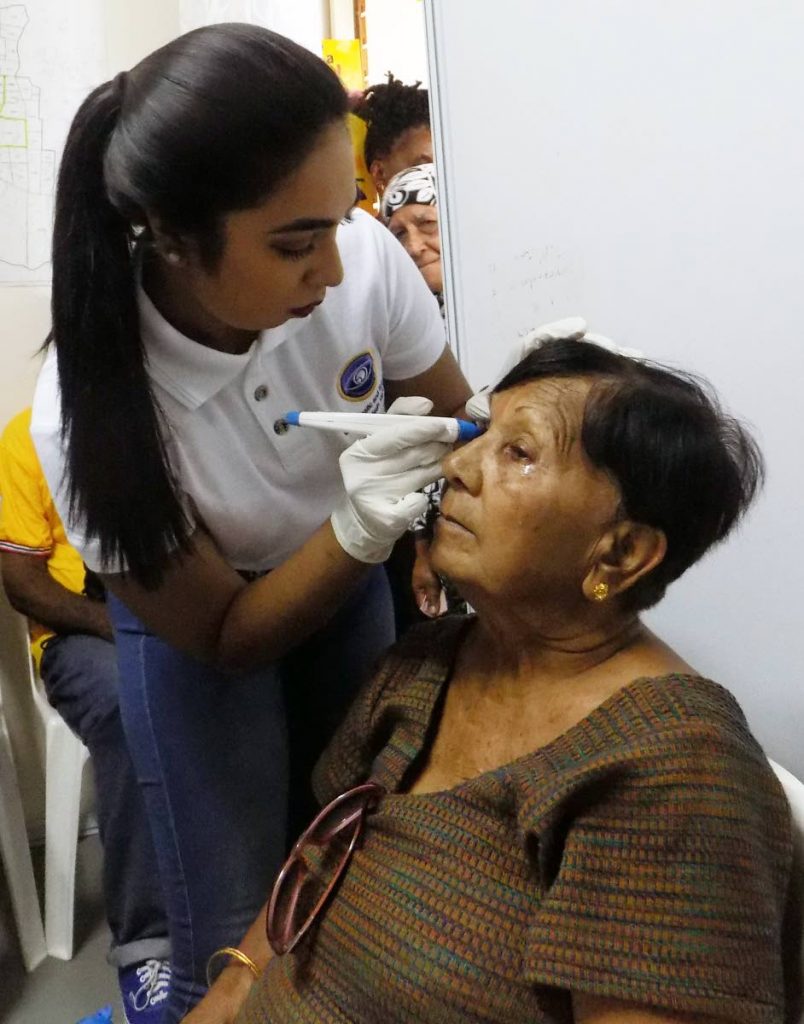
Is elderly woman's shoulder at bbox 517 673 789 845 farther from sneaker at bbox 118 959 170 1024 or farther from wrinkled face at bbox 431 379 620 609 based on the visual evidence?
sneaker at bbox 118 959 170 1024

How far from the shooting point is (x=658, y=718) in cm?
80

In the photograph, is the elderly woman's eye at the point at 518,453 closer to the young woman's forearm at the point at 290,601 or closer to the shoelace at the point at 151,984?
the young woman's forearm at the point at 290,601

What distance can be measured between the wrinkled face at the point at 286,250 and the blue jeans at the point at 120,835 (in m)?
1.16

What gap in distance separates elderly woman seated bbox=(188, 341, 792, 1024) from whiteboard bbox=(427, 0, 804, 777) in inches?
12.3

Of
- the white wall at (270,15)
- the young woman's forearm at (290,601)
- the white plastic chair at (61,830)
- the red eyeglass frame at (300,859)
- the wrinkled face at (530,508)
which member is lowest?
the white plastic chair at (61,830)

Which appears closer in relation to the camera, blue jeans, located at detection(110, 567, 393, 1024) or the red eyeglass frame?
the red eyeglass frame

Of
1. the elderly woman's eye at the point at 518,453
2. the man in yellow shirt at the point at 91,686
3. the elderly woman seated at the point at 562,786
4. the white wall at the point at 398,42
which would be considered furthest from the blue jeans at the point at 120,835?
the white wall at the point at 398,42

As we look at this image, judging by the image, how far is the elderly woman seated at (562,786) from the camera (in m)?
0.74

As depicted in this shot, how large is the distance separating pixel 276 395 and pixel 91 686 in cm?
107

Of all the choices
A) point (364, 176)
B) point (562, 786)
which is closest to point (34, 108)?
point (364, 176)

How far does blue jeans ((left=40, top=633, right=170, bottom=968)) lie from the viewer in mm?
1815

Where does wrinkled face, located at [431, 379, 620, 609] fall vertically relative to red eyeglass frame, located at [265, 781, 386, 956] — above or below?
above

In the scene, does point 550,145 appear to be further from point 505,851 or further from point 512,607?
point 505,851

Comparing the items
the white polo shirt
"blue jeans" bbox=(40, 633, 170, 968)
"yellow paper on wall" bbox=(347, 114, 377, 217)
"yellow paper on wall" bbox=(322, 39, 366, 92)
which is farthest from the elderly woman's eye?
"yellow paper on wall" bbox=(322, 39, 366, 92)
